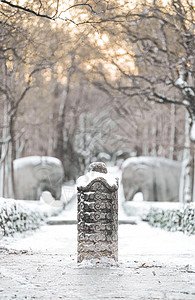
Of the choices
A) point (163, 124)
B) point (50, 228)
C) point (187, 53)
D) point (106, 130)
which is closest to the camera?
point (187, 53)

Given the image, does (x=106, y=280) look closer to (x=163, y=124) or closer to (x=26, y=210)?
(x=26, y=210)

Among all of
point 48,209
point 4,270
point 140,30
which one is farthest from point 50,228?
point 4,270

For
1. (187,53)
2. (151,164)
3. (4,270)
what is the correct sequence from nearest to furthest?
(4,270) → (187,53) → (151,164)

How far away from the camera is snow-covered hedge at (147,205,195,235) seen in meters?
12.1

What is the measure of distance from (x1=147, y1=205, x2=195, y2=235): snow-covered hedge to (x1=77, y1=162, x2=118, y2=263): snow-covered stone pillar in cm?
471

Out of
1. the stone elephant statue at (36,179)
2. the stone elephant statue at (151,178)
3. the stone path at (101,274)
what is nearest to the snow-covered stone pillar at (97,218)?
the stone path at (101,274)

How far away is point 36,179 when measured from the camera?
23062mm

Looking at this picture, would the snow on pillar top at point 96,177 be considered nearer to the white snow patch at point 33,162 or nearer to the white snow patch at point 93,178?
the white snow patch at point 93,178

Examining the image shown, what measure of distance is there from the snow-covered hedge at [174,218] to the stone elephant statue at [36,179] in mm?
7704

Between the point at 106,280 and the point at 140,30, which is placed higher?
the point at 140,30

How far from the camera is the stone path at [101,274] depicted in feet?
18.4

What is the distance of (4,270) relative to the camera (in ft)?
23.0

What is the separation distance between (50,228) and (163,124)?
17.5 meters

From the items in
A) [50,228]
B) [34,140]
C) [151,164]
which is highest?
[34,140]
